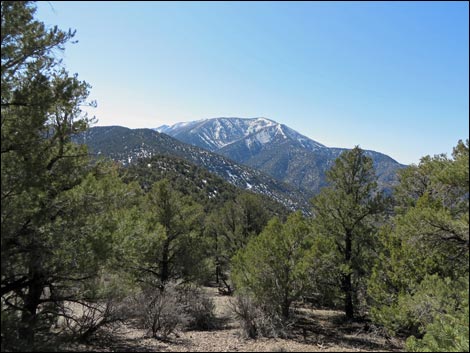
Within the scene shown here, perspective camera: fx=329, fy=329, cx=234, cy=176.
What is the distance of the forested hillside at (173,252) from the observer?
22.7 ft

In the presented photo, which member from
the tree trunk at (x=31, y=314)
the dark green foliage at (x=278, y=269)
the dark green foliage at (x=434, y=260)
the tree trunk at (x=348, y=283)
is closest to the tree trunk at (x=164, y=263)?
the dark green foliage at (x=278, y=269)

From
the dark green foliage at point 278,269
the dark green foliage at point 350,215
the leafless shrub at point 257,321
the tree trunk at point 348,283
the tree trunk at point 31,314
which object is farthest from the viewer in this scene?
the tree trunk at point 348,283

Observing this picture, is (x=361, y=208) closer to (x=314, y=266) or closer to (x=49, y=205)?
(x=314, y=266)

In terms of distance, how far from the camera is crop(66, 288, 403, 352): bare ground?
10836 mm

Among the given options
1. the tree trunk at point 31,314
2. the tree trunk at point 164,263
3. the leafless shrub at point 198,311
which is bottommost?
the leafless shrub at point 198,311

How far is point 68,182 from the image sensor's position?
828cm

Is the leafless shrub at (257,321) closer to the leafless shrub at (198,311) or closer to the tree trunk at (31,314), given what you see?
the leafless shrub at (198,311)

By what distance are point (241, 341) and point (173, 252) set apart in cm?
686

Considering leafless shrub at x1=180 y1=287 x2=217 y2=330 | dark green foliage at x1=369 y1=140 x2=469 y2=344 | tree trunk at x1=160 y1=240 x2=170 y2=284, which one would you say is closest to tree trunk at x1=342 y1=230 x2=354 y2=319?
dark green foliage at x1=369 y1=140 x2=469 y2=344

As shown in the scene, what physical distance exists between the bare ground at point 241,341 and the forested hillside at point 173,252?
122 mm

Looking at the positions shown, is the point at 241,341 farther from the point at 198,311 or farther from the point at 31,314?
the point at 31,314

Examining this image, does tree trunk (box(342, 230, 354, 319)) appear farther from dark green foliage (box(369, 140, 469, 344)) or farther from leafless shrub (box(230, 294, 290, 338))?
leafless shrub (box(230, 294, 290, 338))

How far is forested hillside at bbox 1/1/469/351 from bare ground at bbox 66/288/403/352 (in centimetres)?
12

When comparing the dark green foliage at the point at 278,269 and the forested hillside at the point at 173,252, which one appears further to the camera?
the dark green foliage at the point at 278,269
